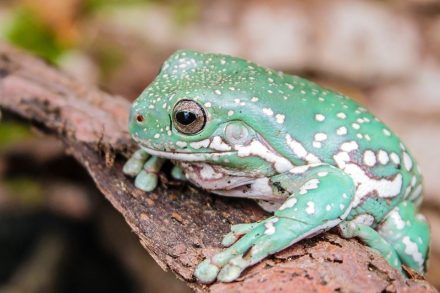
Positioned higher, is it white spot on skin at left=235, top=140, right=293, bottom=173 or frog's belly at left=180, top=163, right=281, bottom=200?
white spot on skin at left=235, top=140, right=293, bottom=173

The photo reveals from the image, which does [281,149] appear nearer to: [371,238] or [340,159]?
[340,159]

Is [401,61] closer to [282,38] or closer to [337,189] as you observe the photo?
[282,38]

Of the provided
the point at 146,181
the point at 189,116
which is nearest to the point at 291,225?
the point at 189,116

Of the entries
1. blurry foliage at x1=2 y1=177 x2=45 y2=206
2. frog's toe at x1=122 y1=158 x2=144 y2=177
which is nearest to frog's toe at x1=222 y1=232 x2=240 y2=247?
frog's toe at x1=122 y1=158 x2=144 y2=177

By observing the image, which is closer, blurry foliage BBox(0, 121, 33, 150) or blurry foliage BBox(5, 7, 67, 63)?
blurry foliage BBox(0, 121, 33, 150)

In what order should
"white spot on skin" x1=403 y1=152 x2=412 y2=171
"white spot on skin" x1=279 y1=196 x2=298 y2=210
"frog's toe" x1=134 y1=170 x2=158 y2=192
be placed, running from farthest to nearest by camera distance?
"frog's toe" x1=134 y1=170 x2=158 y2=192
"white spot on skin" x1=403 y1=152 x2=412 y2=171
"white spot on skin" x1=279 y1=196 x2=298 y2=210

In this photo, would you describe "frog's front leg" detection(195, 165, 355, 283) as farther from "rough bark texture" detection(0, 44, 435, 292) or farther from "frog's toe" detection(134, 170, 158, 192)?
"frog's toe" detection(134, 170, 158, 192)

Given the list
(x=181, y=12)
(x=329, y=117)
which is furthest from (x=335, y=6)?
(x=329, y=117)

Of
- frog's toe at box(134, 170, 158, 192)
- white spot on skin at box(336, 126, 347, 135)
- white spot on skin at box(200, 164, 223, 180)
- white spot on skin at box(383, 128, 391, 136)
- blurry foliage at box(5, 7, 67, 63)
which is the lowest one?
blurry foliage at box(5, 7, 67, 63)
